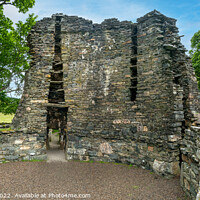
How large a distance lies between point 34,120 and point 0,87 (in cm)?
467

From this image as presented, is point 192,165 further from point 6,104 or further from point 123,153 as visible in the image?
point 6,104

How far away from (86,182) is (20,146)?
14.6 ft

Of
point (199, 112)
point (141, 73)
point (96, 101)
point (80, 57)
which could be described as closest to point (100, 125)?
point (96, 101)

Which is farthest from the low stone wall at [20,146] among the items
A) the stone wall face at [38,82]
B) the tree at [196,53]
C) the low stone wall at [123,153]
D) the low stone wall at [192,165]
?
the tree at [196,53]

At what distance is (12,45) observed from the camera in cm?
1097

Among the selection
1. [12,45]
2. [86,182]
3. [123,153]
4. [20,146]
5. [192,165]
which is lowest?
[86,182]

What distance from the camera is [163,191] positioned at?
5.34 m

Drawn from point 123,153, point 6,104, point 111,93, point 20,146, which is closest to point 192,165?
point 123,153

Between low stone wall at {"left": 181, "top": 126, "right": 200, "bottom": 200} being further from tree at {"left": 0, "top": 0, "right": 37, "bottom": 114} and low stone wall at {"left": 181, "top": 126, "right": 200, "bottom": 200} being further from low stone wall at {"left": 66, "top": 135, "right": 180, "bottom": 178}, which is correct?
tree at {"left": 0, "top": 0, "right": 37, "bottom": 114}

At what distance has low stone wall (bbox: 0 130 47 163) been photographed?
8172 mm

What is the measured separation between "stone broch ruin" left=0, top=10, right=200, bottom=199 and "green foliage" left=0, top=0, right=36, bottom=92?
1.98 metres

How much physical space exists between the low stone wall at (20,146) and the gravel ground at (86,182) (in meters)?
0.52

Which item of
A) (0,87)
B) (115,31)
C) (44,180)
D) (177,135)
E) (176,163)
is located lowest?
(44,180)

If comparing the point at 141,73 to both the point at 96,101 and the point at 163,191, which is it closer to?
the point at 96,101
